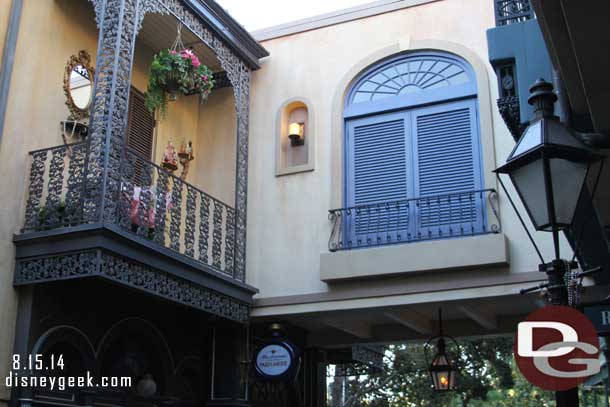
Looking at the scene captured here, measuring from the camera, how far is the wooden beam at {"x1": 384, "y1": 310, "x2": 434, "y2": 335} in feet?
32.1

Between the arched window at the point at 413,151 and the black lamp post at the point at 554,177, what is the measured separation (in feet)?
18.4

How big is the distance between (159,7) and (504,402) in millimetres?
18253

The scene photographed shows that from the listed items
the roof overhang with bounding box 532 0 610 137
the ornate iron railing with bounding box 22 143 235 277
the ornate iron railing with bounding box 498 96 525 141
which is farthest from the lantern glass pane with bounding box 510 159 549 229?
the ornate iron railing with bounding box 22 143 235 277

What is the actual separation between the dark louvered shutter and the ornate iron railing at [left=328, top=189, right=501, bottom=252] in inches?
105

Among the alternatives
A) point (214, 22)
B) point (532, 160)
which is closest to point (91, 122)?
point (214, 22)

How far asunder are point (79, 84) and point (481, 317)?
5928 mm

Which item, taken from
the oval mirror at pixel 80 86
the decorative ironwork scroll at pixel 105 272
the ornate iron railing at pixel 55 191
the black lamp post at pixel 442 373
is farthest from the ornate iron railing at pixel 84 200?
the black lamp post at pixel 442 373

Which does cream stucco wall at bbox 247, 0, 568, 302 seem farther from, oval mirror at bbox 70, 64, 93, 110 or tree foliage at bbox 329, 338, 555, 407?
tree foliage at bbox 329, 338, 555, 407

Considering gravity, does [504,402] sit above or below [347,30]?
below

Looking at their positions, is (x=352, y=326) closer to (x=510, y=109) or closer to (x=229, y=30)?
(x=229, y=30)

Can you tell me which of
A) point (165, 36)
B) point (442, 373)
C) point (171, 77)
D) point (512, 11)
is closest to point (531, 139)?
point (512, 11)

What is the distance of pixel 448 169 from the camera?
9617 mm

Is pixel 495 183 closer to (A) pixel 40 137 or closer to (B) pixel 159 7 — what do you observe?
(B) pixel 159 7

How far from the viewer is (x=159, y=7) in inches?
359
